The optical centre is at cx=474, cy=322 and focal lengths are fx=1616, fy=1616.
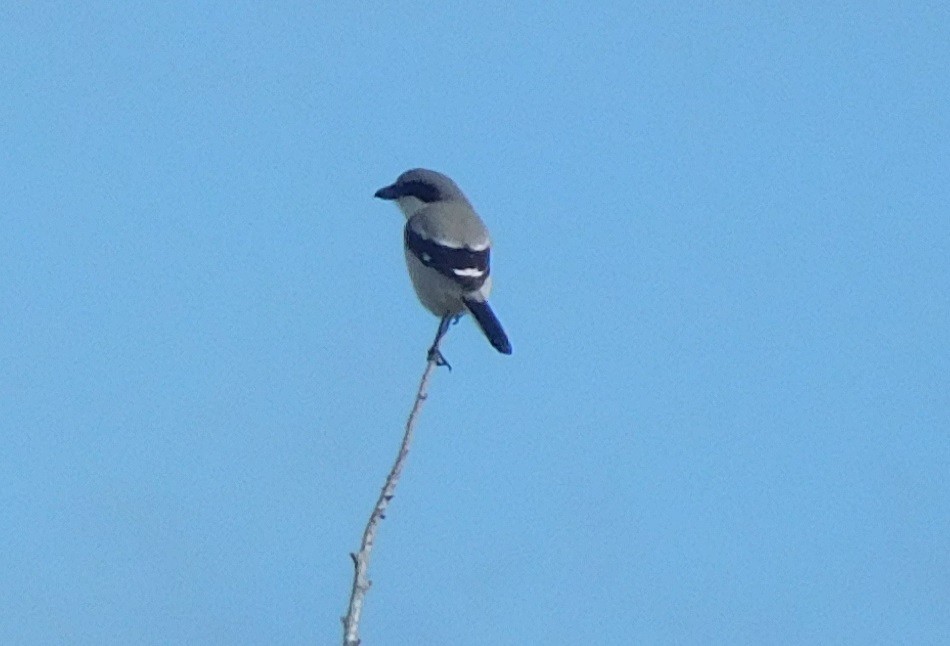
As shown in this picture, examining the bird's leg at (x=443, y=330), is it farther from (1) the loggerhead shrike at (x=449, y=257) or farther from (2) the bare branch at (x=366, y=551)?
(2) the bare branch at (x=366, y=551)

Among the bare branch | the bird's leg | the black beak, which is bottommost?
the bare branch

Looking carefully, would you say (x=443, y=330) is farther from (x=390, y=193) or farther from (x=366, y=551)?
(x=366, y=551)

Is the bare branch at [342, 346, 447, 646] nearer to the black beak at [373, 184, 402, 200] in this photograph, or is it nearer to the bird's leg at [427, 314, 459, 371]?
the bird's leg at [427, 314, 459, 371]

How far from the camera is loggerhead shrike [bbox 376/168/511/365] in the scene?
342 inches

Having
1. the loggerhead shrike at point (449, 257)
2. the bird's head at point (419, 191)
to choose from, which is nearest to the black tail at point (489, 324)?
the loggerhead shrike at point (449, 257)

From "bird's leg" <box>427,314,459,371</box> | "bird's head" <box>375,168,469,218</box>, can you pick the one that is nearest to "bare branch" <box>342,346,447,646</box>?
"bird's leg" <box>427,314,459,371</box>

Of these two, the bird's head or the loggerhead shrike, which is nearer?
the loggerhead shrike

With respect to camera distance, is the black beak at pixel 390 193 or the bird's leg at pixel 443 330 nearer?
the bird's leg at pixel 443 330

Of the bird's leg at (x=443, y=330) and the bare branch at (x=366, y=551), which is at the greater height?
the bird's leg at (x=443, y=330)

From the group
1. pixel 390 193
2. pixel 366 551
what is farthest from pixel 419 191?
pixel 366 551

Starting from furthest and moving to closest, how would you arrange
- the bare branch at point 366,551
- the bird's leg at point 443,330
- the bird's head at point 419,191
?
the bird's head at point 419,191 → the bird's leg at point 443,330 → the bare branch at point 366,551

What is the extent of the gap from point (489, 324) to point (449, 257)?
1.70ft

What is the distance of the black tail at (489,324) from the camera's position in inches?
328

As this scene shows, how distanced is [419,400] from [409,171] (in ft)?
17.5
